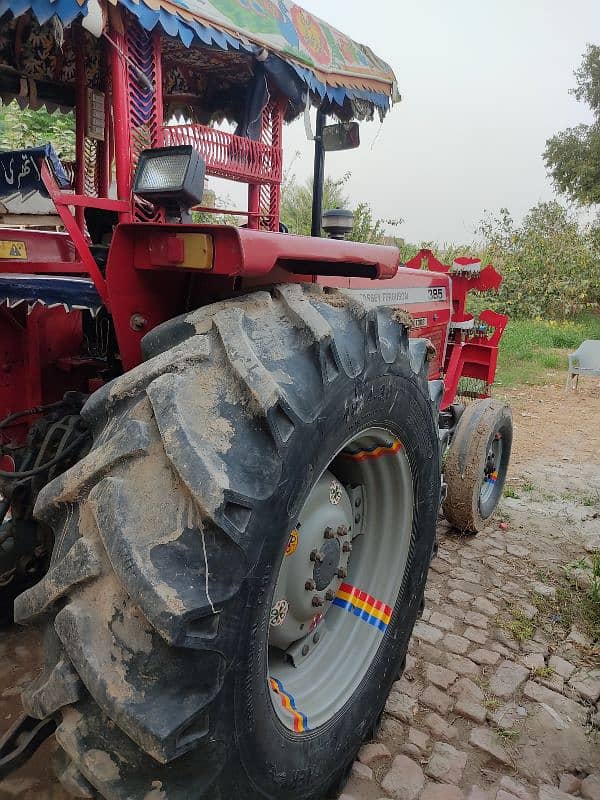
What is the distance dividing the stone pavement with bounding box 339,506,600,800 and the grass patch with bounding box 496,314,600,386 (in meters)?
5.86

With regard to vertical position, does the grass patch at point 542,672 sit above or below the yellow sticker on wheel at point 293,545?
below

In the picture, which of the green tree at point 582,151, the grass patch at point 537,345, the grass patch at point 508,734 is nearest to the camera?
the grass patch at point 508,734

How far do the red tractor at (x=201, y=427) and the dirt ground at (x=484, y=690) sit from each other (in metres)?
0.26

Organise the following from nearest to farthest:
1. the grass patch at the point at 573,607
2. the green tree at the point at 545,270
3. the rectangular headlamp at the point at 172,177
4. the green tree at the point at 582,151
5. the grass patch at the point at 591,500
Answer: the rectangular headlamp at the point at 172,177, the grass patch at the point at 573,607, the grass patch at the point at 591,500, the green tree at the point at 545,270, the green tree at the point at 582,151

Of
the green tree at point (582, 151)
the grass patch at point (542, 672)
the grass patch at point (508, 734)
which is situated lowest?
the grass patch at point (508, 734)

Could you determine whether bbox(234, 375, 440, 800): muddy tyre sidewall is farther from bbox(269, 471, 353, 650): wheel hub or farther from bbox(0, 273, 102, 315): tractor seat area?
bbox(0, 273, 102, 315): tractor seat area

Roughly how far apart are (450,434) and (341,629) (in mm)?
1887

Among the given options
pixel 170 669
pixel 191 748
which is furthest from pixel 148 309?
pixel 191 748

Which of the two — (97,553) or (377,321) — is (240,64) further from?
(97,553)

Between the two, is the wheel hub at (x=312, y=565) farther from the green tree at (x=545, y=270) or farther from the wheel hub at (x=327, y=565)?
the green tree at (x=545, y=270)

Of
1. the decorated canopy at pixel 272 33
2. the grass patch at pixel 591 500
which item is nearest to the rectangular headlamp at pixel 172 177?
the decorated canopy at pixel 272 33

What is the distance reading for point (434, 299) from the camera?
371cm

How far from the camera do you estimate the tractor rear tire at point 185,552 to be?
3.58 ft

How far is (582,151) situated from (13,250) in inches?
910
